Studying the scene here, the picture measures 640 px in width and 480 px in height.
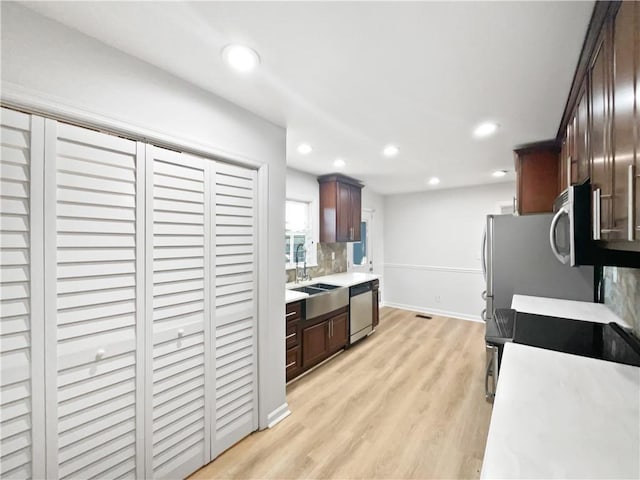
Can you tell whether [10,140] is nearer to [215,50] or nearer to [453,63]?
[215,50]

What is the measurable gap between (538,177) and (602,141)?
6.31 feet

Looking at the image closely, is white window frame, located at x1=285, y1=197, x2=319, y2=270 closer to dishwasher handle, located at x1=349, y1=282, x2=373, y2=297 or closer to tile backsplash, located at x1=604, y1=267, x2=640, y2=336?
dishwasher handle, located at x1=349, y1=282, x2=373, y2=297

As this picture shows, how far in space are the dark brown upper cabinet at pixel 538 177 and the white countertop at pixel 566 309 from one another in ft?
2.70

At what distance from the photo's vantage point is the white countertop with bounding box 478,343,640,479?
0.66 m

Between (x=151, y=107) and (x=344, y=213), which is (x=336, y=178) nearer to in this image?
(x=344, y=213)

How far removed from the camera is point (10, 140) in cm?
103

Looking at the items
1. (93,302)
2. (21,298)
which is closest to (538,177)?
(93,302)

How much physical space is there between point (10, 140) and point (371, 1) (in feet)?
4.74

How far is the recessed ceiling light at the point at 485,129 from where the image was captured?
212cm

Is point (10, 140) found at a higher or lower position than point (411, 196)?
lower

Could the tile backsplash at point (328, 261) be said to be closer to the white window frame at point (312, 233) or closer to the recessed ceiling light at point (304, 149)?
the white window frame at point (312, 233)

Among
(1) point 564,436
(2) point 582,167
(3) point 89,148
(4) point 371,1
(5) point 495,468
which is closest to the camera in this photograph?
(5) point 495,468

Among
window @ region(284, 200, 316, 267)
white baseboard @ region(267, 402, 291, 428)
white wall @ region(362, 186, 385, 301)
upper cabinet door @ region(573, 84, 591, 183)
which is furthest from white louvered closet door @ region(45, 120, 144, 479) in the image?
white wall @ region(362, 186, 385, 301)

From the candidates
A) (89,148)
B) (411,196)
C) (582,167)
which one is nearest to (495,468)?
(582,167)
